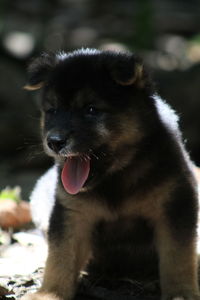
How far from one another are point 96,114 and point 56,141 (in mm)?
480

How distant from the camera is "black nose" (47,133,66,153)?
5.01 metres

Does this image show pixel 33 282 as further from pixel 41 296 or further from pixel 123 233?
pixel 123 233

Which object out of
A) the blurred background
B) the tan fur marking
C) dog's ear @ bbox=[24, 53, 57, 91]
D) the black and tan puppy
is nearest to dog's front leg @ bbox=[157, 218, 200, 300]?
the black and tan puppy

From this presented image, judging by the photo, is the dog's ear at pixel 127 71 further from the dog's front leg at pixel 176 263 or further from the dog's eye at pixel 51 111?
the dog's front leg at pixel 176 263

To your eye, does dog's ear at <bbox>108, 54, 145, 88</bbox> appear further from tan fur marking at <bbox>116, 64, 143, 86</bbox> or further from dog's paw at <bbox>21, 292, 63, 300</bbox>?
dog's paw at <bbox>21, 292, 63, 300</bbox>

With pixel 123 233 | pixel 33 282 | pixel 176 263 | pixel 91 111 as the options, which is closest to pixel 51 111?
pixel 91 111

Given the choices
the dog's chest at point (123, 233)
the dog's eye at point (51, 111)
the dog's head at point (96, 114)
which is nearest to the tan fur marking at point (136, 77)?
the dog's head at point (96, 114)

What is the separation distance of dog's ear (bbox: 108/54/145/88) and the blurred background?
4.54 meters

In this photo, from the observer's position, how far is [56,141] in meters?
5.00

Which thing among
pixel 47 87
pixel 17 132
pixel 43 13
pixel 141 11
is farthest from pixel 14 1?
pixel 47 87

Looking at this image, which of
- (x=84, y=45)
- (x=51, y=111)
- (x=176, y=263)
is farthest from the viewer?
(x=84, y=45)

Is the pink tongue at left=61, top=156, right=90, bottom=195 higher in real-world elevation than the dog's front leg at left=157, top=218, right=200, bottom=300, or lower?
higher

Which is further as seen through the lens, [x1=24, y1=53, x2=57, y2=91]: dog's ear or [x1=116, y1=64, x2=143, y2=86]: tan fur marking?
[x1=24, y1=53, x2=57, y2=91]: dog's ear

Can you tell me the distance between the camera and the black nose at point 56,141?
501 centimetres
